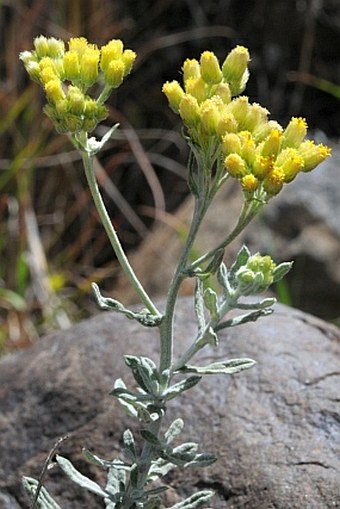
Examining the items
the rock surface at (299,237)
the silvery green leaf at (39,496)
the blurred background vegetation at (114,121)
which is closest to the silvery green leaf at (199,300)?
the silvery green leaf at (39,496)

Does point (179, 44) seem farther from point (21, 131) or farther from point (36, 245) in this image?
point (36, 245)

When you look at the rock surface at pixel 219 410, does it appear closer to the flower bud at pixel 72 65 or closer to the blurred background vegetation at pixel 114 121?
the flower bud at pixel 72 65

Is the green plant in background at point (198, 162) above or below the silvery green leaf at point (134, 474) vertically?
above

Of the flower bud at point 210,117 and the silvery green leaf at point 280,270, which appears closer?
the flower bud at point 210,117

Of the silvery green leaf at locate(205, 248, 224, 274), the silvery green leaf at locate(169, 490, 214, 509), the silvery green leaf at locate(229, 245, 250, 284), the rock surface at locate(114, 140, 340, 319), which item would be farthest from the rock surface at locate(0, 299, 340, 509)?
the rock surface at locate(114, 140, 340, 319)

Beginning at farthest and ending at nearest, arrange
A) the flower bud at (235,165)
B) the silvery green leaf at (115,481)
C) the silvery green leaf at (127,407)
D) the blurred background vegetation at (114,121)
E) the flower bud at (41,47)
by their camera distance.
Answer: the blurred background vegetation at (114,121)
the silvery green leaf at (115,481)
the silvery green leaf at (127,407)
the flower bud at (41,47)
the flower bud at (235,165)

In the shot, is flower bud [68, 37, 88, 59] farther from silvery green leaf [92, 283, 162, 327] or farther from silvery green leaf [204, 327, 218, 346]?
silvery green leaf [204, 327, 218, 346]
